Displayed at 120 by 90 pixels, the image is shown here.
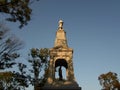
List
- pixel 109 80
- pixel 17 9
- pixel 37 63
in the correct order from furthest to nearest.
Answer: pixel 109 80
pixel 37 63
pixel 17 9

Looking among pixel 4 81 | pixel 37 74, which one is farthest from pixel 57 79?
pixel 4 81

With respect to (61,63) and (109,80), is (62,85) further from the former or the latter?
(109,80)

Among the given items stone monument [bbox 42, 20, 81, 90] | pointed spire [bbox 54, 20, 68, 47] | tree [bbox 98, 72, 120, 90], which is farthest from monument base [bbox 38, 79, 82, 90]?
tree [bbox 98, 72, 120, 90]

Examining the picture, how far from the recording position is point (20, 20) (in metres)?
15.0

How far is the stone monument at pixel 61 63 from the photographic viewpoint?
18.4 meters

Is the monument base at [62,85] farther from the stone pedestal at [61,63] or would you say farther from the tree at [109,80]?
the tree at [109,80]

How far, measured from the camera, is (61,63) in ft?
67.4

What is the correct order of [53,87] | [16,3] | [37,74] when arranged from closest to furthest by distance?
[16,3], [53,87], [37,74]

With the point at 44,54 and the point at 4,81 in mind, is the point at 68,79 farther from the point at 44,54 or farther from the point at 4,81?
the point at 4,81

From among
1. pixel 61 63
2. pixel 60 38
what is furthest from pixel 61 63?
pixel 60 38

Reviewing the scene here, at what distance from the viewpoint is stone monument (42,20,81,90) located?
60.4ft

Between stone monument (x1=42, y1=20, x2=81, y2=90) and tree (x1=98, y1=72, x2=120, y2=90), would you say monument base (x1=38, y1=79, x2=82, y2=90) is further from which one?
tree (x1=98, y1=72, x2=120, y2=90)

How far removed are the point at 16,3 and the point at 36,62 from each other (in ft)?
64.9

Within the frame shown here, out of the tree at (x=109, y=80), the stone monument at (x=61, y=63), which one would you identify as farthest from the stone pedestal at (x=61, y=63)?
the tree at (x=109, y=80)
